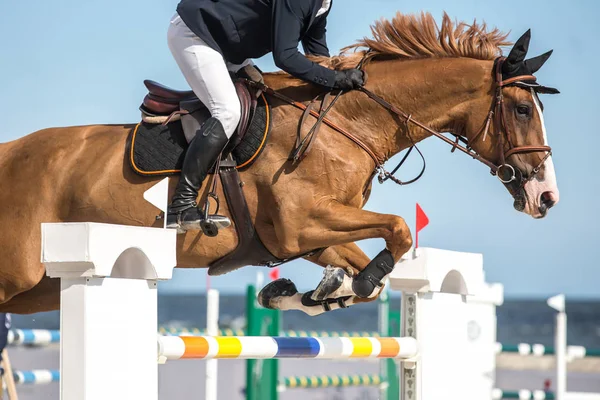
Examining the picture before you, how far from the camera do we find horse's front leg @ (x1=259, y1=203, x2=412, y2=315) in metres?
4.42

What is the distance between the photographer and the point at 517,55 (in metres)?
4.74

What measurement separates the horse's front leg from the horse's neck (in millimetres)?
440

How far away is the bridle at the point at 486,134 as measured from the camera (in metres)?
4.65

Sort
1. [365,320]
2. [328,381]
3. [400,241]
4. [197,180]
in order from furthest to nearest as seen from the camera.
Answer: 1. [365,320]
2. [328,381]
3. [197,180]
4. [400,241]

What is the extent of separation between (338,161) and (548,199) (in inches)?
38.4

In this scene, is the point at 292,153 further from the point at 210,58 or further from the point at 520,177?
the point at 520,177

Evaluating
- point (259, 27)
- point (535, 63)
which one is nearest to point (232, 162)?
point (259, 27)

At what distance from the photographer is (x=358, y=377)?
9.19 metres

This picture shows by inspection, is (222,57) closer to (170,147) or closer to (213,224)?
(170,147)

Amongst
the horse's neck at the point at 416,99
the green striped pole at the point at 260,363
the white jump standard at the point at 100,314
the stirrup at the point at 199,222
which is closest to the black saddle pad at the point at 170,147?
the stirrup at the point at 199,222

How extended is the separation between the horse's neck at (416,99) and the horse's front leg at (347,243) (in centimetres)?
44

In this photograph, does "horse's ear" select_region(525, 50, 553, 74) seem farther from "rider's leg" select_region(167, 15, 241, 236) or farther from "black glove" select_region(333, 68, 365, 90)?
"rider's leg" select_region(167, 15, 241, 236)

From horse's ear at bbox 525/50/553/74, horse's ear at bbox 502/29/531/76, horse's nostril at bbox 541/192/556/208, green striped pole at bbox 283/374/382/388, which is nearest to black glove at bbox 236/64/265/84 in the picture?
horse's ear at bbox 502/29/531/76

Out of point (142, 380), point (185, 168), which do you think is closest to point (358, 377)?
point (185, 168)
